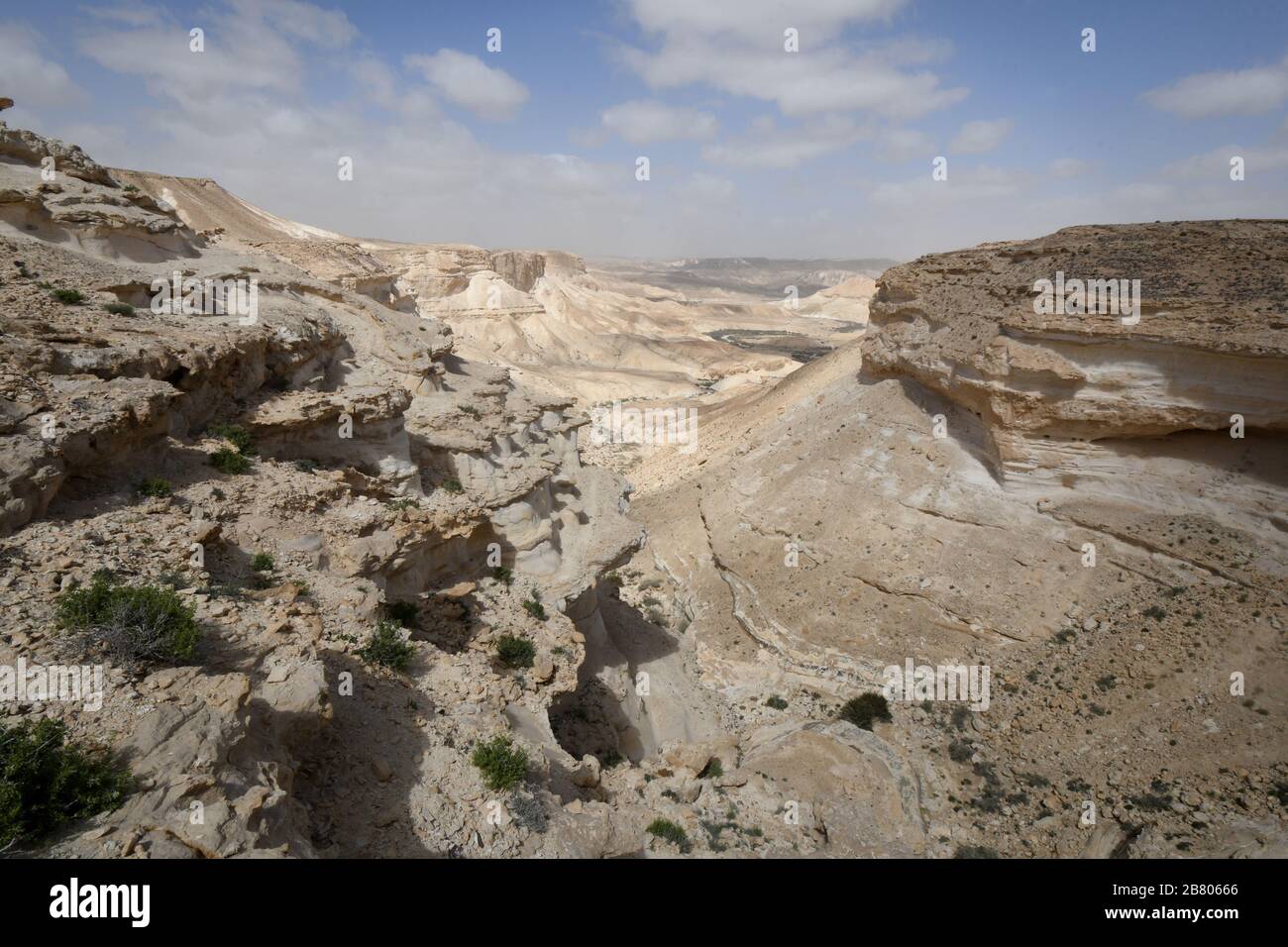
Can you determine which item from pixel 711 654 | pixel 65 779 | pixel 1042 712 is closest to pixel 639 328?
pixel 711 654

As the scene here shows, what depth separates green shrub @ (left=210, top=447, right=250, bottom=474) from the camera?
9.74 metres

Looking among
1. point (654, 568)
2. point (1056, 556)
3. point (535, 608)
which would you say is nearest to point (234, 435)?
point (535, 608)

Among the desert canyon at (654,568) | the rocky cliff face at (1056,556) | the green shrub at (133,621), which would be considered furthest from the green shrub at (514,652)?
the rocky cliff face at (1056,556)

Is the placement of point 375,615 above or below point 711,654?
above

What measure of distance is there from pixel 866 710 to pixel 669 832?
6423 millimetres

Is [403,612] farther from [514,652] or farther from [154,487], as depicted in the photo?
[154,487]

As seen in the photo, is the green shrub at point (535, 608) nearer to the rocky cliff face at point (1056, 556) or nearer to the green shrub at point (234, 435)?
the green shrub at point (234, 435)

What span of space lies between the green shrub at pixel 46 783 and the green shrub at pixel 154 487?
14.9 ft

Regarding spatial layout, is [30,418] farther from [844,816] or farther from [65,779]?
[844,816]

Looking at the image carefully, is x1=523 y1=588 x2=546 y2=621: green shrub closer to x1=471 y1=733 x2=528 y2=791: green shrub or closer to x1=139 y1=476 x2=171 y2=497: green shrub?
x1=471 y1=733 x2=528 y2=791: green shrub

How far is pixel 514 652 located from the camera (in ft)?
36.0

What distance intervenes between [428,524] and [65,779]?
262 inches

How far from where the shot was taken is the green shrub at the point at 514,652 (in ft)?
35.8
